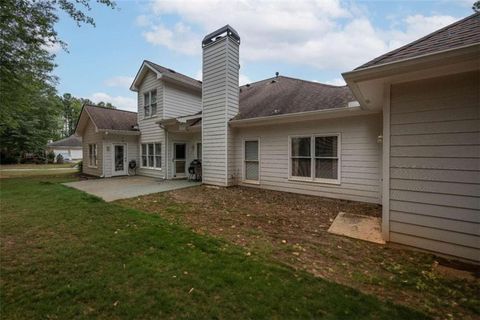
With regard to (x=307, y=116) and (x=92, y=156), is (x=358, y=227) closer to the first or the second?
(x=307, y=116)

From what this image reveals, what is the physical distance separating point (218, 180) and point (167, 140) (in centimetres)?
406

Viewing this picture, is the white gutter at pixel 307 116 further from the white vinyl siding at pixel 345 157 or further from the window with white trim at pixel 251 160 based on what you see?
the window with white trim at pixel 251 160

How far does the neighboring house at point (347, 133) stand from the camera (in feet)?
10.6

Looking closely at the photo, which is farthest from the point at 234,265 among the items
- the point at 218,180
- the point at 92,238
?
the point at 218,180

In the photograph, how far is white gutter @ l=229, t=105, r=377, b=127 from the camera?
6395 millimetres

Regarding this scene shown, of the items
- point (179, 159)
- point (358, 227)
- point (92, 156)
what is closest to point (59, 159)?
point (92, 156)

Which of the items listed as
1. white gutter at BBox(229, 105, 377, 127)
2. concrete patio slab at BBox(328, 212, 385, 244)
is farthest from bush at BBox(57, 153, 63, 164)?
concrete patio slab at BBox(328, 212, 385, 244)

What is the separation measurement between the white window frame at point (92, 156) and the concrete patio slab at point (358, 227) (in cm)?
1439

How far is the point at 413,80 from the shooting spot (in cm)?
363

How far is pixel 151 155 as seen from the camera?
42.2 feet

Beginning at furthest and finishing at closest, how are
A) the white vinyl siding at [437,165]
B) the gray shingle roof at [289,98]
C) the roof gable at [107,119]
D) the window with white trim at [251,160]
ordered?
the roof gable at [107,119] → the window with white trim at [251,160] → the gray shingle roof at [289,98] → the white vinyl siding at [437,165]

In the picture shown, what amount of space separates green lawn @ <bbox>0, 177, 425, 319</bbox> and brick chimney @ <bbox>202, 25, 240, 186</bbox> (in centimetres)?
506

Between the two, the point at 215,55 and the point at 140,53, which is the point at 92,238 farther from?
the point at 140,53

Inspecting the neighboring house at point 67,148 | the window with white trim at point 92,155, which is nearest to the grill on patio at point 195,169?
the window with white trim at point 92,155
